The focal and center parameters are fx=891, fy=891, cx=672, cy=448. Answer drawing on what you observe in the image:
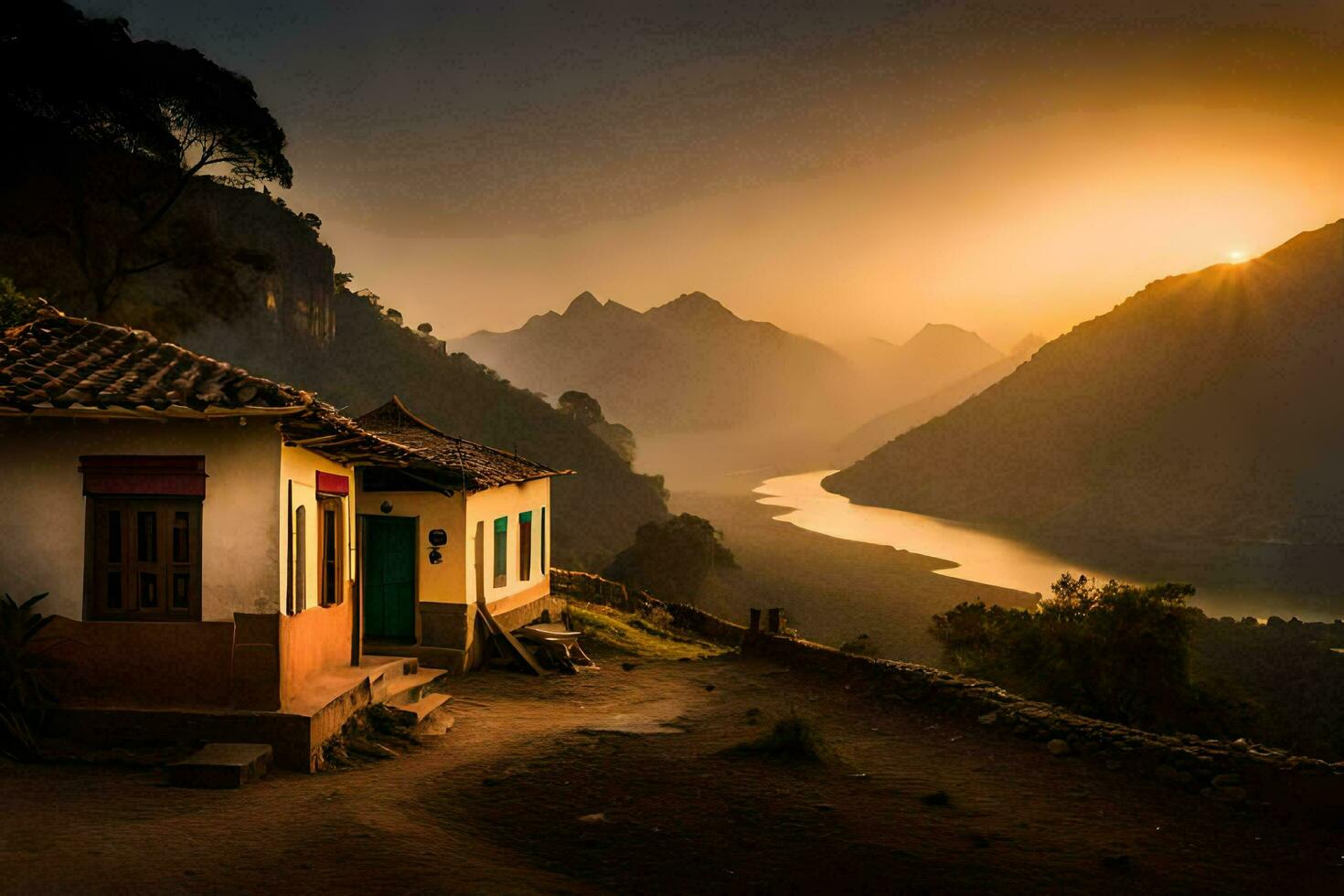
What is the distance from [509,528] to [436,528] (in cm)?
300

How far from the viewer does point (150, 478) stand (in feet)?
29.7

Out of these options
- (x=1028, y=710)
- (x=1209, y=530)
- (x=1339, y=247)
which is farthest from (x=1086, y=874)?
(x=1339, y=247)

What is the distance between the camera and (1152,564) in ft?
272

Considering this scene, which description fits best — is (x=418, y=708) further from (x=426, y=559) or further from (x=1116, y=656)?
(x=1116, y=656)

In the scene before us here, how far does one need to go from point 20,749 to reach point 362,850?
14.1ft

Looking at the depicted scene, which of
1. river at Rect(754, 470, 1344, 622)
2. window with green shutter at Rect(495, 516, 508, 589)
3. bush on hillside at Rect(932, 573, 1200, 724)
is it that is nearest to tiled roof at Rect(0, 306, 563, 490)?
window with green shutter at Rect(495, 516, 508, 589)

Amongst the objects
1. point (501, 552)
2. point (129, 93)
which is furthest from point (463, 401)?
point (501, 552)

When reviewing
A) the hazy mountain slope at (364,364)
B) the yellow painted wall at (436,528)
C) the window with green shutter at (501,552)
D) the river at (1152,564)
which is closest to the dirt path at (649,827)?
the yellow painted wall at (436,528)

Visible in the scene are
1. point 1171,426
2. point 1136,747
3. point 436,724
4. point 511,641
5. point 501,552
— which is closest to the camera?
point 1136,747

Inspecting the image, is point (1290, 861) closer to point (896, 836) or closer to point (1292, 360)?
point (896, 836)

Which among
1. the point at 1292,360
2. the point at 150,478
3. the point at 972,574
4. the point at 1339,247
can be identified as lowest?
the point at 972,574

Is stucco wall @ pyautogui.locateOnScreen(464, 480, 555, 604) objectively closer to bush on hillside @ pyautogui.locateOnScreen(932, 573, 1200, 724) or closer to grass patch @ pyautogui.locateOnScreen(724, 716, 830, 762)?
grass patch @ pyautogui.locateOnScreen(724, 716, 830, 762)

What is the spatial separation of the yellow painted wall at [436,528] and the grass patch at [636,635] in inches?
202

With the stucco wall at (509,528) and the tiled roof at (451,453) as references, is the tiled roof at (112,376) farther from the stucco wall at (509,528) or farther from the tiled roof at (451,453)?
the stucco wall at (509,528)
